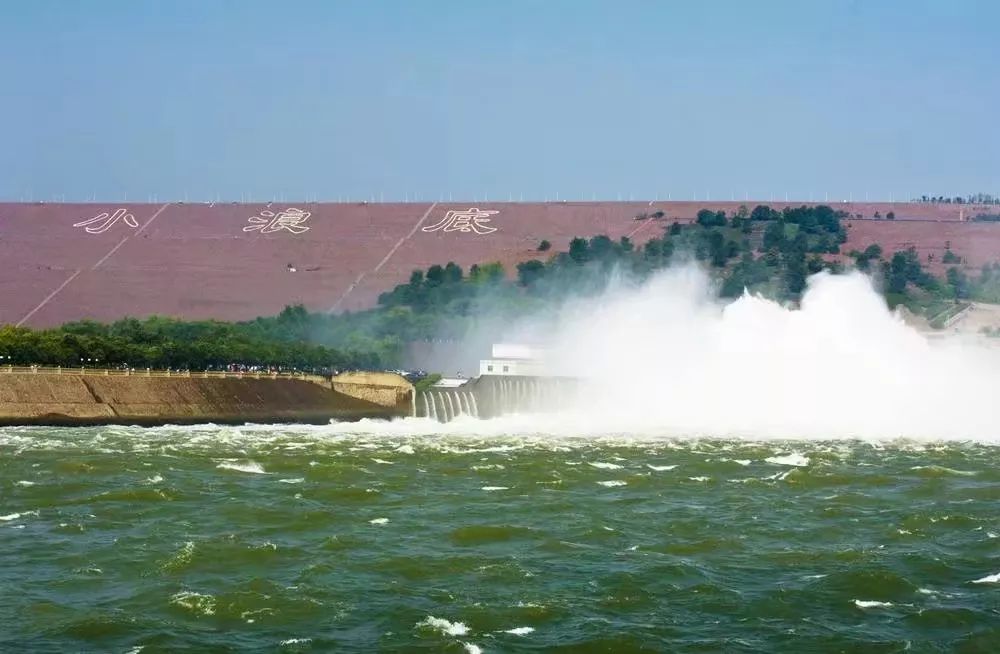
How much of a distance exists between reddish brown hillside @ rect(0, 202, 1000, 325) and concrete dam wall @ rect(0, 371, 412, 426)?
48931 mm

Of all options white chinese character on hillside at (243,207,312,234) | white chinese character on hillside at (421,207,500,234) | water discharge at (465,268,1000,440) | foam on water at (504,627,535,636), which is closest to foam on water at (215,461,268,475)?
foam on water at (504,627,535,636)

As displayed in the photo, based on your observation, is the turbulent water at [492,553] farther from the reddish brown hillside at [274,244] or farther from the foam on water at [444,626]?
the reddish brown hillside at [274,244]

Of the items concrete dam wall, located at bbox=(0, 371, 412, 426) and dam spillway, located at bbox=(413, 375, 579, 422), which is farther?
dam spillway, located at bbox=(413, 375, 579, 422)

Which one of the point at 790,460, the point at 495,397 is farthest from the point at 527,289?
the point at 790,460

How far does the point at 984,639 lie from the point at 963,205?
140 m

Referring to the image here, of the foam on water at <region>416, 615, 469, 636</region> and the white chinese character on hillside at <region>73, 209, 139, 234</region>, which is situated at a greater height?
the white chinese character on hillside at <region>73, 209, 139, 234</region>

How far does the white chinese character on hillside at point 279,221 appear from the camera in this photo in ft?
462

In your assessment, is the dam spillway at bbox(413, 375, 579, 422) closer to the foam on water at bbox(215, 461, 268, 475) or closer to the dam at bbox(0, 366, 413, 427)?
the dam at bbox(0, 366, 413, 427)

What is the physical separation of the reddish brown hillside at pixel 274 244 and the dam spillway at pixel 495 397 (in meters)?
43.2

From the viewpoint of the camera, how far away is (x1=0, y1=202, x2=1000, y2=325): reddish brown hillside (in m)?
118

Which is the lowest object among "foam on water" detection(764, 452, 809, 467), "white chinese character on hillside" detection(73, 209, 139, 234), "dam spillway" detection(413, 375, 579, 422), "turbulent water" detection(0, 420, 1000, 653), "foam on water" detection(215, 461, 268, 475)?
"dam spillway" detection(413, 375, 579, 422)

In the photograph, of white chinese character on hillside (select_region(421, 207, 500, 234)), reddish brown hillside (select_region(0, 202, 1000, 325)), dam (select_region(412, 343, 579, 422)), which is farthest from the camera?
white chinese character on hillside (select_region(421, 207, 500, 234))

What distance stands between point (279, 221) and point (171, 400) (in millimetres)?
86508

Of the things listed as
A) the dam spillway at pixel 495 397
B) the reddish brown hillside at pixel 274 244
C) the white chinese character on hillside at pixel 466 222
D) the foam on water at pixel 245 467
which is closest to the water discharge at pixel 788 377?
the dam spillway at pixel 495 397
